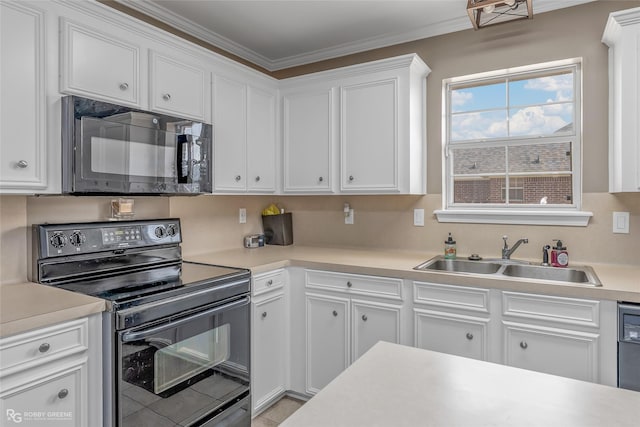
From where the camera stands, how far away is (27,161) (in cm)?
164

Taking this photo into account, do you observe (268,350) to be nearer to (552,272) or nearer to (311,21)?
(552,272)

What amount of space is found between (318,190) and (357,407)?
7.23 ft

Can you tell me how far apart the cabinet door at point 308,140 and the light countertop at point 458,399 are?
79.5 inches

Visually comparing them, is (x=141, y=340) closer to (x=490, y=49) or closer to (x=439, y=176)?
(x=439, y=176)

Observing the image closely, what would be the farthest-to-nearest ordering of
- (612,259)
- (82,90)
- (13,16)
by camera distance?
(612,259), (82,90), (13,16)

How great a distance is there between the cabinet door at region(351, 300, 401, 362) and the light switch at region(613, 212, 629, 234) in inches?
52.4

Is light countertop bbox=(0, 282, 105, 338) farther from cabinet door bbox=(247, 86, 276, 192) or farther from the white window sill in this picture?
the white window sill

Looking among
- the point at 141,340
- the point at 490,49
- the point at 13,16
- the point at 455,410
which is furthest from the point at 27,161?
the point at 490,49

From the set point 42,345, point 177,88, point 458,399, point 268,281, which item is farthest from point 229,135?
point 458,399

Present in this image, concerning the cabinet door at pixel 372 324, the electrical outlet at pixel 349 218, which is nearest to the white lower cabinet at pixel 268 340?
the cabinet door at pixel 372 324

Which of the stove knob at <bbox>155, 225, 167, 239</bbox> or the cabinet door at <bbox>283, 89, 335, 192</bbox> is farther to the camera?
the cabinet door at <bbox>283, 89, 335, 192</bbox>

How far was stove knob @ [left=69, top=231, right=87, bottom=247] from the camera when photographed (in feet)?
6.41

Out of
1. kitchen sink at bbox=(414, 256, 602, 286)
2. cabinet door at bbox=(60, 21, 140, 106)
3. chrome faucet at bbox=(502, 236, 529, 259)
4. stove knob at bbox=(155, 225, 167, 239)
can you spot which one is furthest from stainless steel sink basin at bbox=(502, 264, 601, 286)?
cabinet door at bbox=(60, 21, 140, 106)

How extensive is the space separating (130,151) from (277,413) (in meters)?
1.74
